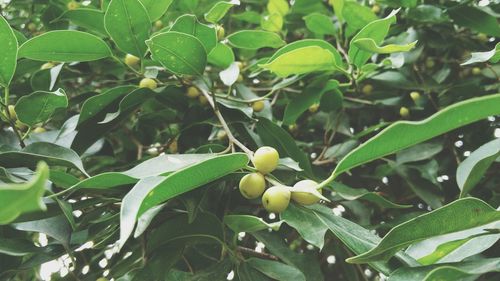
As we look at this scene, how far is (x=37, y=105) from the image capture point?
0.90 meters

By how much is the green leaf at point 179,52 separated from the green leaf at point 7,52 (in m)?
0.20

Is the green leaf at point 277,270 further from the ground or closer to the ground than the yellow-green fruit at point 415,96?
further from the ground

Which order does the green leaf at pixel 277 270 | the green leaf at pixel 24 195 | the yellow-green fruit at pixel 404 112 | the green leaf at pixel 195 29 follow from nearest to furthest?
the green leaf at pixel 24 195, the green leaf at pixel 277 270, the green leaf at pixel 195 29, the yellow-green fruit at pixel 404 112

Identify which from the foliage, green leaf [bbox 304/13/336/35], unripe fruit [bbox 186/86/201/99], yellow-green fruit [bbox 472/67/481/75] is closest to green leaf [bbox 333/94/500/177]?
the foliage

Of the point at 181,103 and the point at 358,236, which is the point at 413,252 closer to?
the point at 358,236

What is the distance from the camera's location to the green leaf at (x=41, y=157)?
79 centimetres

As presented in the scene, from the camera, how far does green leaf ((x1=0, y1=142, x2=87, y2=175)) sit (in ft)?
2.58

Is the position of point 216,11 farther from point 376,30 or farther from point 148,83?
point 376,30

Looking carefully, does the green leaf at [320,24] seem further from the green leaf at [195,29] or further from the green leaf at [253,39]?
the green leaf at [195,29]

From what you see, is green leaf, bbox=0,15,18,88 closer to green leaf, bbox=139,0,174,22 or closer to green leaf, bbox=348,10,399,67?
green leaf, bbox=139,0,174,22

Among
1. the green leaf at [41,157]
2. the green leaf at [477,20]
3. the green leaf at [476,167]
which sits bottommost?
the green leaf at [476,167]

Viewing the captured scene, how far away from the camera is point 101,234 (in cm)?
89

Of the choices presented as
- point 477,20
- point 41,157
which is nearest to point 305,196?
point 41,157

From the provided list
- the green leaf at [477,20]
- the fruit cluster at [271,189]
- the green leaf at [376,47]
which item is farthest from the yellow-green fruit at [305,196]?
the green leaf at [477,20]
